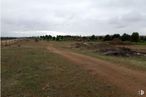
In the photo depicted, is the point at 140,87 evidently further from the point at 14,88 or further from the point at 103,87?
the point at 14,88

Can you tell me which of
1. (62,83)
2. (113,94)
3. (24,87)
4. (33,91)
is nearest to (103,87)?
(113,94)

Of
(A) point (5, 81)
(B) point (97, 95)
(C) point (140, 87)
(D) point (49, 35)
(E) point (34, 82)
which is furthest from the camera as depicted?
(D) point (49, 35)

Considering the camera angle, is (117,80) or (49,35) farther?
(49,35)

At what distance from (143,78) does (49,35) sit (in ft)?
320

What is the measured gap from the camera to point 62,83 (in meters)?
10.5

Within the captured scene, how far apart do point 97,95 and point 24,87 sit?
3373 mm

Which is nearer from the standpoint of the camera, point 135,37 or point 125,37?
point 135,37

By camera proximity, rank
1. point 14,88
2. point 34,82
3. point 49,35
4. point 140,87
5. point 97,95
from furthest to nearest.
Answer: point 49,35
point 34,82
point 14,88
point 140,87
point 97,95

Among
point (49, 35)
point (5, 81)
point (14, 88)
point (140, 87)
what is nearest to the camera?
point (140, 87)

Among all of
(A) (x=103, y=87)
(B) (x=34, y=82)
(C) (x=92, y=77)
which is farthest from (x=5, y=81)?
(A) (x=103, y=87)

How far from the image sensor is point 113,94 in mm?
8242

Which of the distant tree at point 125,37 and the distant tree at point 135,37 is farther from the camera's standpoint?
the distant tree at point 125,37

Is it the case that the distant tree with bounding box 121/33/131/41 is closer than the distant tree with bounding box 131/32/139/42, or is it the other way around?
the distant tree with bounding box 131/32/139/42

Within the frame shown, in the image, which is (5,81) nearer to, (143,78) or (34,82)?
(34,82)
